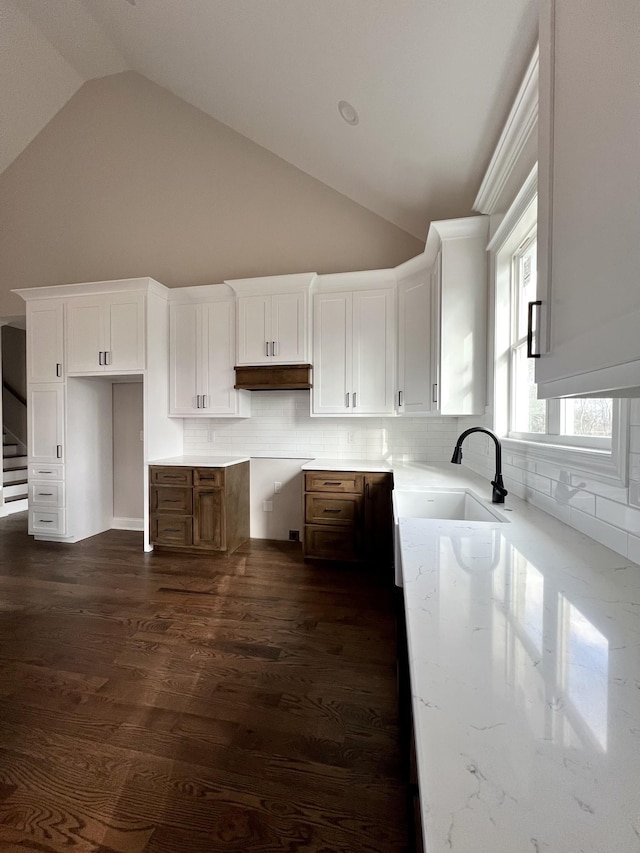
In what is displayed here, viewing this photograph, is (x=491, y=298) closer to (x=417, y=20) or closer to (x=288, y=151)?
(x=417, y=20)

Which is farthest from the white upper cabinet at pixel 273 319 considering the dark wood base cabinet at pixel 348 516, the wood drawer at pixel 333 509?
the wood drawer at pixel 333 509

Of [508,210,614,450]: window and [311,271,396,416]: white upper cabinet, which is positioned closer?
[508,210,614,450]: window

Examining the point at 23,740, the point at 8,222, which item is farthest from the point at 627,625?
the point at 8,222

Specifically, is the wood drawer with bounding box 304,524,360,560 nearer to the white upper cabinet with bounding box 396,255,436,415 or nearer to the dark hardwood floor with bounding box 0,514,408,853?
the dark hardwood floor with bounding box 0,514,408,853

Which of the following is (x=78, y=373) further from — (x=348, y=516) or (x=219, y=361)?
(x=348, y=516)

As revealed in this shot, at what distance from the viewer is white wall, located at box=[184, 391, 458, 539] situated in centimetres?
357

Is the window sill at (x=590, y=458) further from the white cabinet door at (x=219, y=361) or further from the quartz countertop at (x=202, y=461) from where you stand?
the white cabinet door at (x=219, y=361)

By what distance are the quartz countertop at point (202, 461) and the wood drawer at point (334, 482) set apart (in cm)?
82

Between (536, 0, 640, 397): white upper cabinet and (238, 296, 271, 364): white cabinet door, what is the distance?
9.00 ft

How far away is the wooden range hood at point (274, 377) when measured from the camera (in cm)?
333

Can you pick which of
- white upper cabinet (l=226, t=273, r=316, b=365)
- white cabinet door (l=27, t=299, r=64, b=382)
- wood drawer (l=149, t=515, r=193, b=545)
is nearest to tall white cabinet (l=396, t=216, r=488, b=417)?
white upper cabinet (l=226, t=273, r=316, b=365)

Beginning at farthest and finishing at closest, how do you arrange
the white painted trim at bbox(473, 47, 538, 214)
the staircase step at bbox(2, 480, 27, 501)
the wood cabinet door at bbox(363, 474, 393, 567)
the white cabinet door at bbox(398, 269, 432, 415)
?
1. the staircase step at bbox(2, 480, 27, 501)
2. the wood cabinet door at bbox(363, 474, 393, 567)
3. the white cabinet door at bbox(398, 269, 432, 415)
4. the white painted trim at bbox(473, 47, 538, 214)

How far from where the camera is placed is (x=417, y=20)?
161 centimetres

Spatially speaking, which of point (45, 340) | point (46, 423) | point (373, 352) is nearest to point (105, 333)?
point (45, 340)
